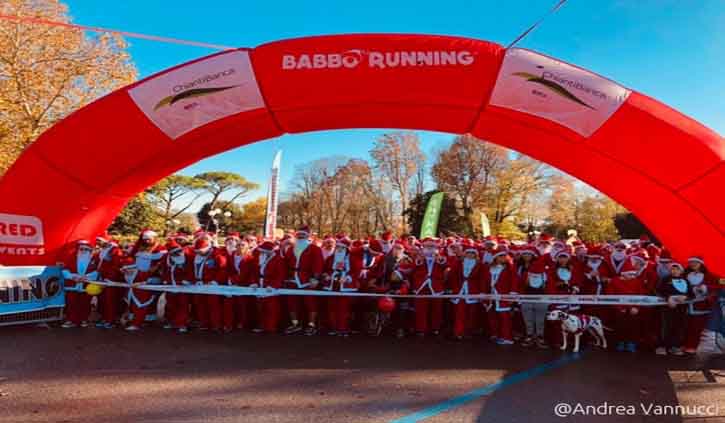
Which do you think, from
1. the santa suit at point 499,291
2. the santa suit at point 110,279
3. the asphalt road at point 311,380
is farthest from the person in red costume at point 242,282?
the santa suit at point 499,291

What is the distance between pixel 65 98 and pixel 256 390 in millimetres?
16609

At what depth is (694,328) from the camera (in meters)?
6.11

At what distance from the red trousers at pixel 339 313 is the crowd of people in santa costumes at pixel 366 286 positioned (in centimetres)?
2

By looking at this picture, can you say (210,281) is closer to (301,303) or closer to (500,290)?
(301,303)

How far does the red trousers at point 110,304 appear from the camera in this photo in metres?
7.30

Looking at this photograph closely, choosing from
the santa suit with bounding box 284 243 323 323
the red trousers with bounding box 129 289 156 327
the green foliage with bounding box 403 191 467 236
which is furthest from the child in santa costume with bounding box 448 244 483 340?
the green foliage with bounding box 403 191 467 236

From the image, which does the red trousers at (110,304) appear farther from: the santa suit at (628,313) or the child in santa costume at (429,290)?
the santa suit at (628,313)

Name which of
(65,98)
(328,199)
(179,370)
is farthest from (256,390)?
(328,199)

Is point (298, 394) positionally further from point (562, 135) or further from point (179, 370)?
point (562, 135)

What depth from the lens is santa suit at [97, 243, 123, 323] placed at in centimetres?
728

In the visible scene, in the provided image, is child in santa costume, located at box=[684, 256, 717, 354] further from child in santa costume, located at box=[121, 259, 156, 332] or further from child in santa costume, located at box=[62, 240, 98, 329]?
child in santa costume, located at box=[62, 240, 98, 329]

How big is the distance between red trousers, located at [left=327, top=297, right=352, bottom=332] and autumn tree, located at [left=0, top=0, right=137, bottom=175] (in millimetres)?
14337

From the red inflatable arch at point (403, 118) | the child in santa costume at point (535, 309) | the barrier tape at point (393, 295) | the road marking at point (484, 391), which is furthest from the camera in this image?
the child in santa costume at point (535, 309)

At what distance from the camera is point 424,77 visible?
5.94 metres
